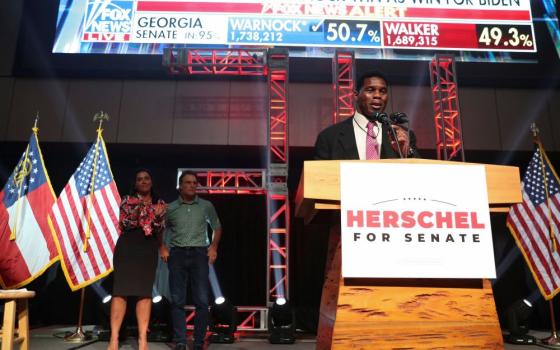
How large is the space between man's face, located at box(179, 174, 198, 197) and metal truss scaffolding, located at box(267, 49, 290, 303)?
5.04 ft

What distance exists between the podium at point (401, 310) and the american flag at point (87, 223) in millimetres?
3651

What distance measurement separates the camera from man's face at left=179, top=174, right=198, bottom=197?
3576mm

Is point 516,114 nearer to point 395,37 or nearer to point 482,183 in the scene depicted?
point 395,37

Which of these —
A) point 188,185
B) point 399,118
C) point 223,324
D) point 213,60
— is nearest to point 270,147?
point 213,60

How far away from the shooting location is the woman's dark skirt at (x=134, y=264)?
2.96 meters

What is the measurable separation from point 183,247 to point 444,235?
8.43ft

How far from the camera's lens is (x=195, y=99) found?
619 centimetres

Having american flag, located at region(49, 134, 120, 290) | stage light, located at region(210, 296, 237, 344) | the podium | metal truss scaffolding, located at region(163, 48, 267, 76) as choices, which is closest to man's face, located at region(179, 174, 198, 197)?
american flag, located at region(49, 134, 120, 290)

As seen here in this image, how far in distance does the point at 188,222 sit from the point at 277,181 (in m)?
1.98

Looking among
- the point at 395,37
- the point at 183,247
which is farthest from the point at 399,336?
the point at 395,37

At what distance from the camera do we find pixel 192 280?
3.44m

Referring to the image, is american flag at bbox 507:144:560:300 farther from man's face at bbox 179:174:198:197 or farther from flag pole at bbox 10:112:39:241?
flag pole at bbox 10:112:39:241

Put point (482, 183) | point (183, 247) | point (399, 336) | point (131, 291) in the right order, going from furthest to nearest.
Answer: point (183, 247) < point (131, 291) < point (482, 183) < point (399, 336)

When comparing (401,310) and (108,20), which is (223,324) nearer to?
(401,310)
